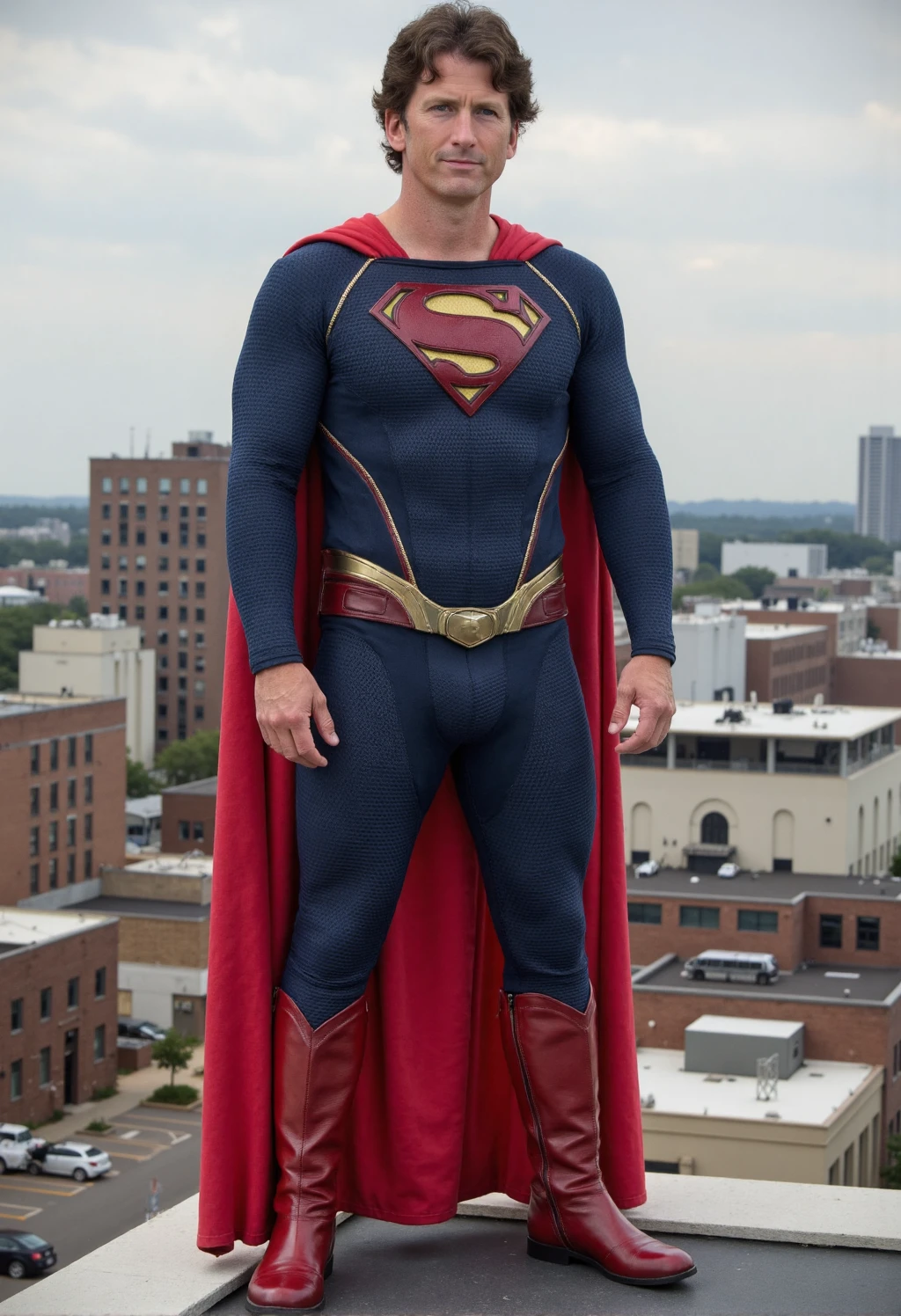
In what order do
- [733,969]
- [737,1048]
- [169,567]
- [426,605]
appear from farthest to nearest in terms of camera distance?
[169,567] → [733,969] → [737,1048] → [426,605]

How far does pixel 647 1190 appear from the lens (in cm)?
500

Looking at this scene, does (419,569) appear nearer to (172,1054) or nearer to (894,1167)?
(894,1167)

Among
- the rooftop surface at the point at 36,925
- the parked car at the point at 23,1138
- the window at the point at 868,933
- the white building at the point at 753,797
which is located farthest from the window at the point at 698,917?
the parked car at the point at 23,1138

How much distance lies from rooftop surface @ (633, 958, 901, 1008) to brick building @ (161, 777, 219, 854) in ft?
71.0

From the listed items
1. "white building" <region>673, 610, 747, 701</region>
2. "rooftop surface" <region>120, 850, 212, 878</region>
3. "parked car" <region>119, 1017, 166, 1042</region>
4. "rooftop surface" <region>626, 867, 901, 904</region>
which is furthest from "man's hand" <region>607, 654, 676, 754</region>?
"white building" <region>673, 610, 747, 701</region>

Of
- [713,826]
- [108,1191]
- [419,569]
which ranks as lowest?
[108,1191]

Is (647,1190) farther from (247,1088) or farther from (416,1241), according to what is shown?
(247,1088)

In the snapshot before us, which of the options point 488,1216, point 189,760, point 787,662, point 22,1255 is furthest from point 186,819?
point 488,1216

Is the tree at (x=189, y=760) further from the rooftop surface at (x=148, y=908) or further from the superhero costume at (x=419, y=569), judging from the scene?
the superhero costume at (x=419, y=569)

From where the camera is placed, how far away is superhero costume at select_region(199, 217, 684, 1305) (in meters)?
4.06

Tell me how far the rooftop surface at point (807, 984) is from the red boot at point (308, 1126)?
29041 millimetres

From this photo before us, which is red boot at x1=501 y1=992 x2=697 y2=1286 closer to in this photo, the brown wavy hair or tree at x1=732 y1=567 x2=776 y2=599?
the brown wavy hair

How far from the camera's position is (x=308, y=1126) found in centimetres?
420

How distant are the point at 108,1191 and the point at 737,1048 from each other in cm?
1063
